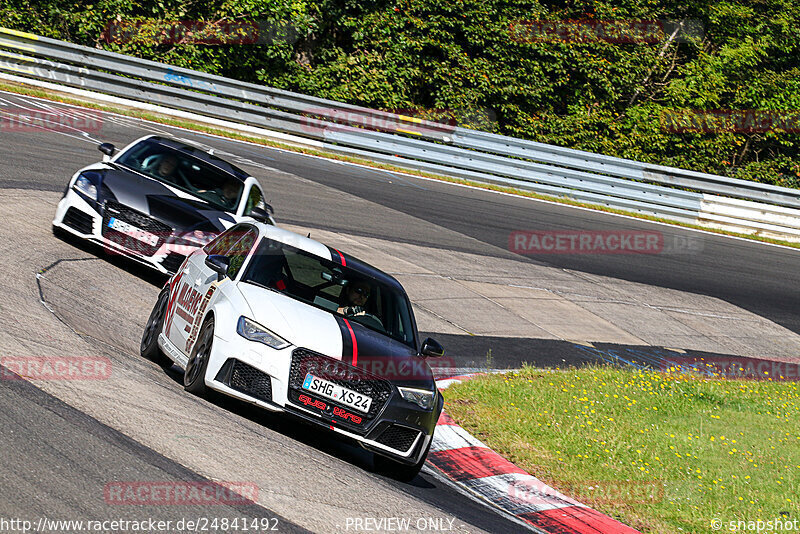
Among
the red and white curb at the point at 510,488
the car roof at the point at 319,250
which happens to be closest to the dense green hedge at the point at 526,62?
the car roof at the point at 319,250

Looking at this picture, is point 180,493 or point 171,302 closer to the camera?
point 180,493

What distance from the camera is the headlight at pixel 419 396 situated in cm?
690

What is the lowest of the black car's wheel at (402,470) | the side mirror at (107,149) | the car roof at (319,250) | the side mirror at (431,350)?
the black car's wheel at (402,470)

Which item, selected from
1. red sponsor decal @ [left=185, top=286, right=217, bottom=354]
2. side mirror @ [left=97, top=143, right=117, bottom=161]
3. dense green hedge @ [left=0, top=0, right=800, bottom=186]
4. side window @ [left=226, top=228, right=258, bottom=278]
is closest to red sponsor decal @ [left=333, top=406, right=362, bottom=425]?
red sponsor decal @ [left=185, top=286, right=217, bottom=354]

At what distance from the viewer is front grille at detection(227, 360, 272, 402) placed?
657cm

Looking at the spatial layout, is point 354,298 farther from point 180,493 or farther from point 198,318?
point 180,493

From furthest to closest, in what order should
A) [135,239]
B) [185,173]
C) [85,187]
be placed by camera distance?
[185,173]
[85,187]
[135,239]

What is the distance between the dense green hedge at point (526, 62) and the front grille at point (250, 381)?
67.8ft

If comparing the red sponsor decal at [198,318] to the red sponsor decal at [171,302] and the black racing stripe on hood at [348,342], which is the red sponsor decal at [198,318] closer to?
the red sponsor decal at [171,302]

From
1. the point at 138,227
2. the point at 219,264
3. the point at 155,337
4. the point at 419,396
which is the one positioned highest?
the point at 219,264

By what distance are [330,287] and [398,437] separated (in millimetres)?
1512

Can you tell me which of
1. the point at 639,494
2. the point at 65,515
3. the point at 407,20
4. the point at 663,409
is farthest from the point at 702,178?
the point at 65,515

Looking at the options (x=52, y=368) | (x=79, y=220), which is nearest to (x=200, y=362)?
(x=52, y=368)

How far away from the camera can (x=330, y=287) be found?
7.79m
